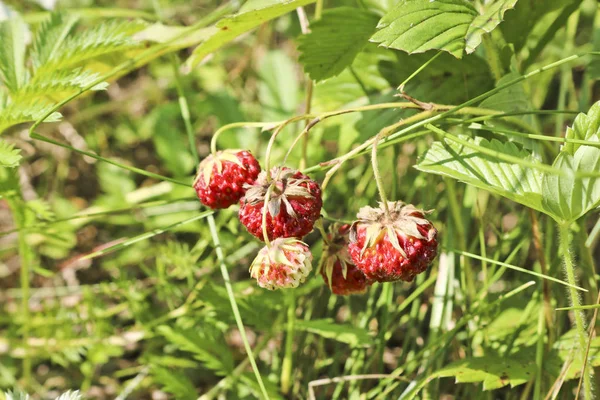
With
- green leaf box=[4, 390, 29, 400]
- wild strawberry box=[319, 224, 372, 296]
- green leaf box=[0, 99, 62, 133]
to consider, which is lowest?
green leaf box=[4, 390, 29, 400]

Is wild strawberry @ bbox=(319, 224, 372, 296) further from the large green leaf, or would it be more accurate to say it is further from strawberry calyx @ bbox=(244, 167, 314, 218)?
the large green leaf

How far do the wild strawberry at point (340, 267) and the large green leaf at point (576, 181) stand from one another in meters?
0.38

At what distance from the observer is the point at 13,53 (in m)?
1.42

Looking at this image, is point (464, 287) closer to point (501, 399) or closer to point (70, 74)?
point (501, 399)

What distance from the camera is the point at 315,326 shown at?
1427 mm

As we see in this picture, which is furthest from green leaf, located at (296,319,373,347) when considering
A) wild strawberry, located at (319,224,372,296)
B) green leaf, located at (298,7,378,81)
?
green leaf, located at (298,7,378,81)

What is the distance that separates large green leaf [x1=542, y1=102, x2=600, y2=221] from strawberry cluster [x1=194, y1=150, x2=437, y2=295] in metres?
0.21

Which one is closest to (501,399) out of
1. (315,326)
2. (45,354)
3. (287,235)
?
(315,326)

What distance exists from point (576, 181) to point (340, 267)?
0.47 m

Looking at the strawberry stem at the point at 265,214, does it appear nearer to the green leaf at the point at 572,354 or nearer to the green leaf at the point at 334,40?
the green leaf at the point at 334,40

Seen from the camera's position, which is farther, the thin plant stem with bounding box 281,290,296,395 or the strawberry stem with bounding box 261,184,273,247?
the thin plant stem with bounding box 281,290,296,395

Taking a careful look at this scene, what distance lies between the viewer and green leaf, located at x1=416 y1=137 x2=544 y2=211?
107 cm

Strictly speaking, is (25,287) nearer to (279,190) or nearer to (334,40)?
(279,190)

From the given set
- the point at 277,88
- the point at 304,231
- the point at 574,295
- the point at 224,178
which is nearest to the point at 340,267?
the point at 304,231
